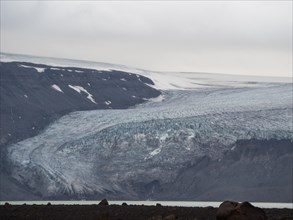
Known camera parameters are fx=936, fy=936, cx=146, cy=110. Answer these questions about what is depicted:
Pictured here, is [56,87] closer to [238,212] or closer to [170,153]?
[170,153]

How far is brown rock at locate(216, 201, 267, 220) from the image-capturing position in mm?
22219

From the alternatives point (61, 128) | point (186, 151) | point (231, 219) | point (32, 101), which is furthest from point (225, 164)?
point (231, 219)

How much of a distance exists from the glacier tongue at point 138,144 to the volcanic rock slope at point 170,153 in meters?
0.07

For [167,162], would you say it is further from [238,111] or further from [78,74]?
[78,74]

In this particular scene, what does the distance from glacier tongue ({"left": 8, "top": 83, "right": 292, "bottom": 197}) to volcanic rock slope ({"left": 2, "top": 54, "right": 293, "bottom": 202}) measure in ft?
0.24

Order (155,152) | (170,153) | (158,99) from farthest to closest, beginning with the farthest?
(158,99) → (170,153) → (155,152)

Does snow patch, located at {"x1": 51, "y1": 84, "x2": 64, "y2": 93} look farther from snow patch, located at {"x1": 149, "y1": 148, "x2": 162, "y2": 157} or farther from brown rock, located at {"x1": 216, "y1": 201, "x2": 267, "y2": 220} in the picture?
brown rock, located at {"x1": 216, "y1": 201, "x2": 267, "y2": 220}

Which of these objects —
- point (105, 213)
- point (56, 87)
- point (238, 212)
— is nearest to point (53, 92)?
point (56, 87)

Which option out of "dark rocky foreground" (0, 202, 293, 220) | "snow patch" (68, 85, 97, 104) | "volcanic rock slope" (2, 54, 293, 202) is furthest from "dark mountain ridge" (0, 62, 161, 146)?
"dark rocky foreground" (0, 202, 293, 220)

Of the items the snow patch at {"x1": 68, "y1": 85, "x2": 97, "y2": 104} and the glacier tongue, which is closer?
the glacier tongue

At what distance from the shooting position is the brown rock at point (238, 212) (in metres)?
22.2

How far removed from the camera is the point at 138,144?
223 feet

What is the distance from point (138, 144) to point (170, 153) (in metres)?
2.76

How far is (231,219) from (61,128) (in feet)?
174
